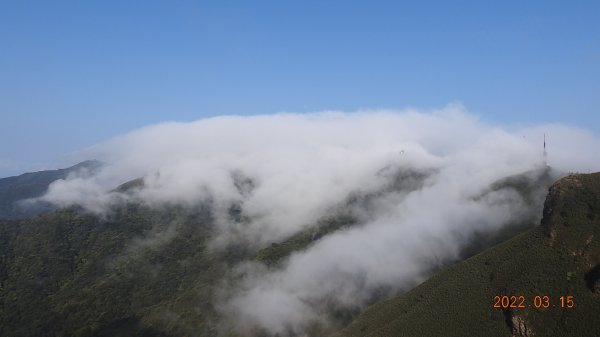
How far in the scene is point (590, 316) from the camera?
197 m

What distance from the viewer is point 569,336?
194000 mm

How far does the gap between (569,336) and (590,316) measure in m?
12.9
